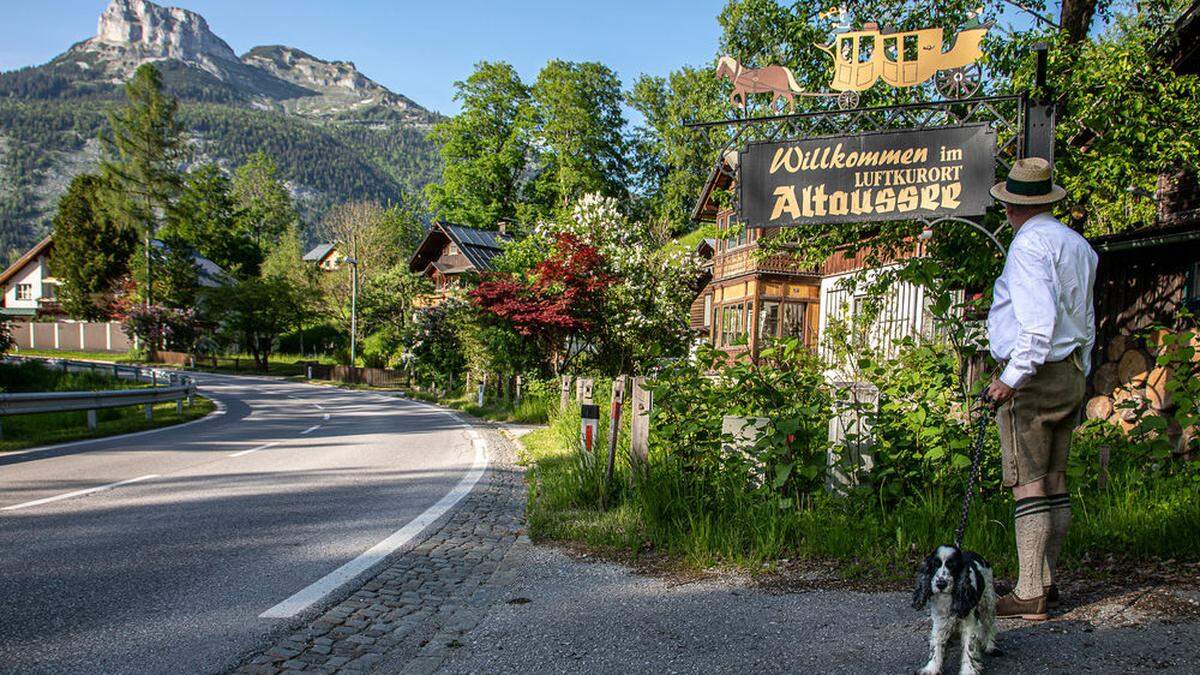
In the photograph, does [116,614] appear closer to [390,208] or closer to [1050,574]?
[1050,574]

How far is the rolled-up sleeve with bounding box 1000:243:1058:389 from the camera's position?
10.2 feet

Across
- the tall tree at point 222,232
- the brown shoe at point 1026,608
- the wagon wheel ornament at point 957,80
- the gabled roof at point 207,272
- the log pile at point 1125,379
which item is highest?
the tall tree at point 222,232

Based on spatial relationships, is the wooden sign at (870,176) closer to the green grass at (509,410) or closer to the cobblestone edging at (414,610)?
the cobblestone edging at (414,610)

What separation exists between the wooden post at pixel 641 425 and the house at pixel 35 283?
6208 centimetres

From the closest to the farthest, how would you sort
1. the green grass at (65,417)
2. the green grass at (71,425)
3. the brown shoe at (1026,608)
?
the brown shoe at (1026,608) → the green grass at (71,425) → the green grass at (65,417)

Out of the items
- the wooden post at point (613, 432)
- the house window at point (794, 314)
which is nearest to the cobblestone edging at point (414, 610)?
the wooden post at point (613, 432)

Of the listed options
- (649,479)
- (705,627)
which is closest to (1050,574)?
(705,627)

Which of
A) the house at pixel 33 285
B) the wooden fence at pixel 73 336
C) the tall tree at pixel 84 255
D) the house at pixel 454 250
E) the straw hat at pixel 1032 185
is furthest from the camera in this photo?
the house at pixel 33 285

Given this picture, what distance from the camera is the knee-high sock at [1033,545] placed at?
3.28 metres

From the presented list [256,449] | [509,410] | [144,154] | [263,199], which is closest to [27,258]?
[263,199]

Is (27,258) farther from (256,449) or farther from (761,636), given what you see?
(761,636)

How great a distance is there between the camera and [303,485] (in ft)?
27.1

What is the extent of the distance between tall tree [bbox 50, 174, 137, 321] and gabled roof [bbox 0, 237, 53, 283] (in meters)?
5.69

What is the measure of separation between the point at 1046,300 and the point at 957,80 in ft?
11.5
